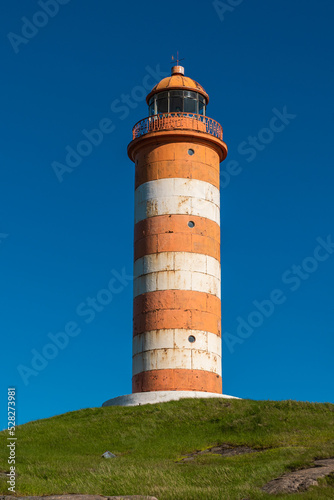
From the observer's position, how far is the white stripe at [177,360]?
30953 millimetres

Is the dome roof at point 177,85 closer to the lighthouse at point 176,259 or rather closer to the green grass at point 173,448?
the lighthouse at point 176,259

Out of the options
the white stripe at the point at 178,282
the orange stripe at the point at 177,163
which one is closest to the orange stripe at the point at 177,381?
the white stripe at the point at 178,282

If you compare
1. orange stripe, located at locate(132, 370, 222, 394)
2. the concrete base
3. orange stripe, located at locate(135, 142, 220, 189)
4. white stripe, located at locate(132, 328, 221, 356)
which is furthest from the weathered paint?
the concrete base

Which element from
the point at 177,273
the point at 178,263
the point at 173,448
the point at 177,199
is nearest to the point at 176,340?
the point at 177,273

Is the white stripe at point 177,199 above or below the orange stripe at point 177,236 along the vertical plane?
above

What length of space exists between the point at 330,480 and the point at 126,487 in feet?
14.5

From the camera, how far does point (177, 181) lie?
108ft

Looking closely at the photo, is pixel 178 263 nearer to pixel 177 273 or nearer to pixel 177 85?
pixel 177 273

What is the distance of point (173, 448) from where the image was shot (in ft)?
77.3

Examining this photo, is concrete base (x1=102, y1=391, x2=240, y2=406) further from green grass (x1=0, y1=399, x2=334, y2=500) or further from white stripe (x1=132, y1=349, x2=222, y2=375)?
white stripe (x1=132, y1=349, x2=222, y2=375)

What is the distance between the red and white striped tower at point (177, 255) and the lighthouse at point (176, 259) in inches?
1.7

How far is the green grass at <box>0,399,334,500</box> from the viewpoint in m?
15.8

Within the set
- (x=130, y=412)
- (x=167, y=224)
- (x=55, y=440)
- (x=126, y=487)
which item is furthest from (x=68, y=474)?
(x=167, y=224)

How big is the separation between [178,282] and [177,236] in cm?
212
